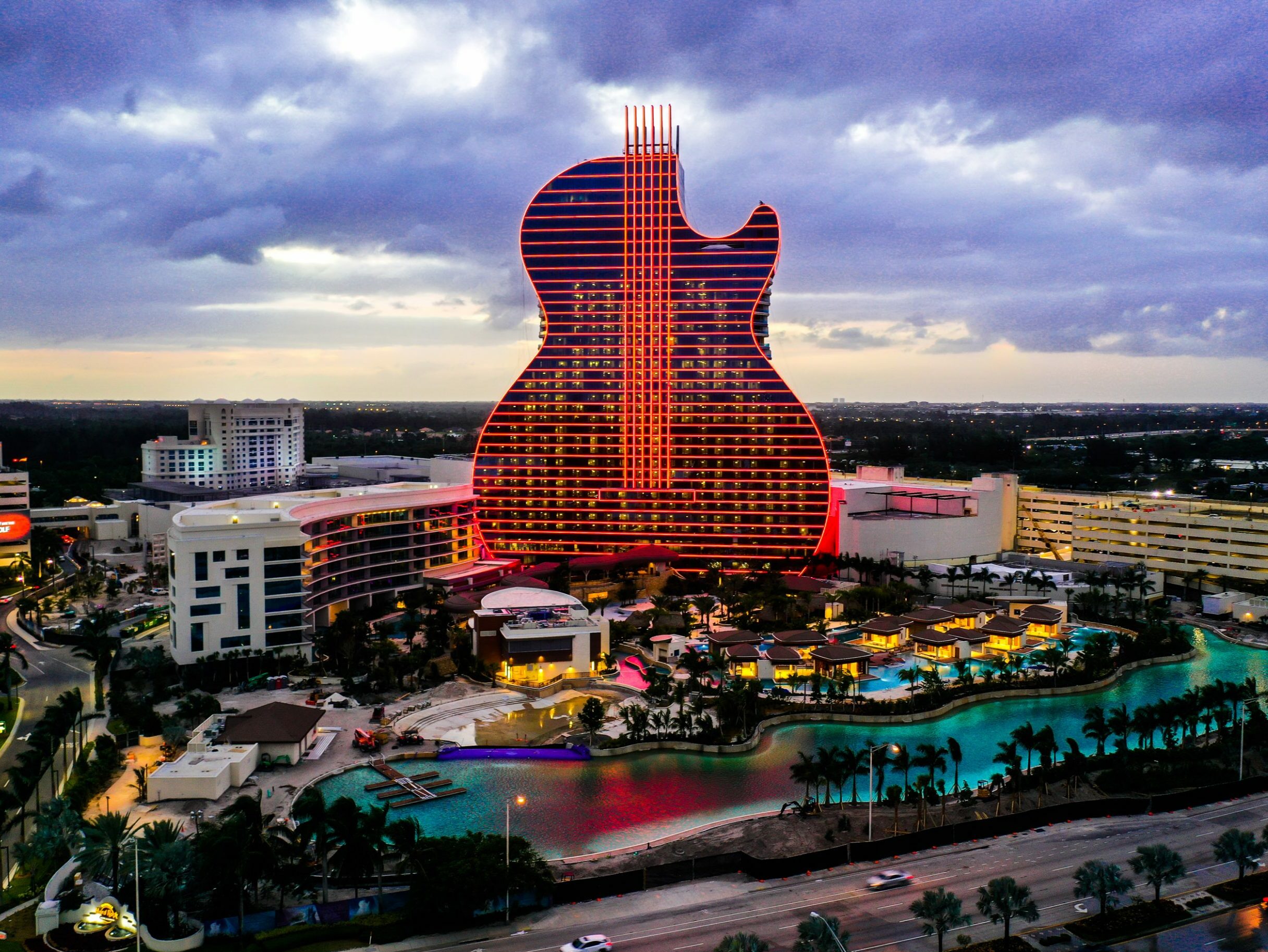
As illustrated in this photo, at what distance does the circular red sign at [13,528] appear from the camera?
84.6 meters

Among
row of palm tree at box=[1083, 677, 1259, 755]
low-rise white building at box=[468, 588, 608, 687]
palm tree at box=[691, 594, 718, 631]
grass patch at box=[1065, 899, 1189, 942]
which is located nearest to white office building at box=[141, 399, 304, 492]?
palm tree at box=[691, 594, 718, 631]

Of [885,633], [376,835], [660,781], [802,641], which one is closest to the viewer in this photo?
[376,835]

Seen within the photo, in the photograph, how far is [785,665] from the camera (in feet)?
185

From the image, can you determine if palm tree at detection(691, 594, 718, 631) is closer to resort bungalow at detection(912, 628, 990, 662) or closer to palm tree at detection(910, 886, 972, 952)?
resort bungalow at detection(912, 628, 990, 662)

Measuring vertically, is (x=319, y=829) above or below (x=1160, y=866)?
above

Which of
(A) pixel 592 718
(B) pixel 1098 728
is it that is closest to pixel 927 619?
(B) pixel 1098 728

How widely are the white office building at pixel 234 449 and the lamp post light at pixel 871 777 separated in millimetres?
105866

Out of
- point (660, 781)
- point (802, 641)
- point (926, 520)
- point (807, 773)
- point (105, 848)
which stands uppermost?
point (926, 520)

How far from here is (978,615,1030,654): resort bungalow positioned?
2479 inches

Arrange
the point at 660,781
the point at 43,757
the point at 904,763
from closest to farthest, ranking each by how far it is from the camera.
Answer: the point at 43,757 < the point at 904,763 < the point at 660,781

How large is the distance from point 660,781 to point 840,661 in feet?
61.3

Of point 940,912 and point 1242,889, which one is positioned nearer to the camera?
point 940,912

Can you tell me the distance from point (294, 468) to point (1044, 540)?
114 m

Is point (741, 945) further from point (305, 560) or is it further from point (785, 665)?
point (305, 560)
